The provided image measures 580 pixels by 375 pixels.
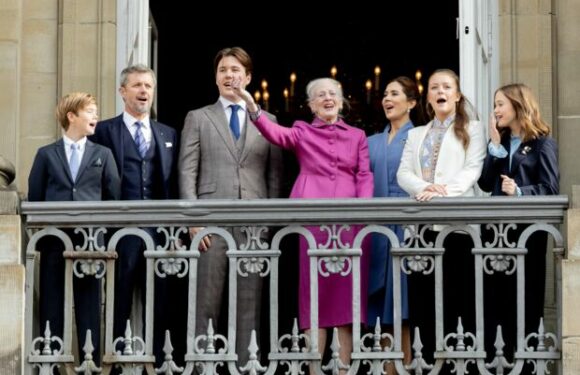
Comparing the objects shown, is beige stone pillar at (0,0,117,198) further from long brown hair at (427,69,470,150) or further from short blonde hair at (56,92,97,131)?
long brown hair at (427,69,470,150)

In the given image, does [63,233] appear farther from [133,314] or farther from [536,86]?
[536,86]

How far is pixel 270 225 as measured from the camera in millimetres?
12367

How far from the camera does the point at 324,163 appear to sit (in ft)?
42.9

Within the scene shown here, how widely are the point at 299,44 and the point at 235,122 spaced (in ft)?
25.6

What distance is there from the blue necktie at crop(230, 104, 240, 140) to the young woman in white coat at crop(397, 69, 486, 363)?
3.47 feet

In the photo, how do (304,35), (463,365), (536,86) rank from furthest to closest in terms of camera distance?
(304,35)
(536,86)
(463,365)

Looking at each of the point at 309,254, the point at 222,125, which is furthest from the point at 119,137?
the point at 309,254

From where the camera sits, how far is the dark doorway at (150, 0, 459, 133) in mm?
20547

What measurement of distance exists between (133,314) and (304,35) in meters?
8.70

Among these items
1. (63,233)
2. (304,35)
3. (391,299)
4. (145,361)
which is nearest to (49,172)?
(63,233)

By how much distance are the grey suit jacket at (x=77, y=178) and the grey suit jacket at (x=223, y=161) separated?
1.59 ft

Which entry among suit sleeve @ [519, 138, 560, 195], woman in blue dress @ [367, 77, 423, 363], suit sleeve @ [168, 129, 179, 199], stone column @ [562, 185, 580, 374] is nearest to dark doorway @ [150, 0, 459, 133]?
woman in blue dress @ [367, 77, 423, 363]

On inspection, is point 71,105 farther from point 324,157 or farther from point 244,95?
Result: point 324,157

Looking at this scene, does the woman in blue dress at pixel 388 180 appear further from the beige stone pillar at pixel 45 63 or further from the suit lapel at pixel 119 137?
the beige stone pillar at pixel 45 63
